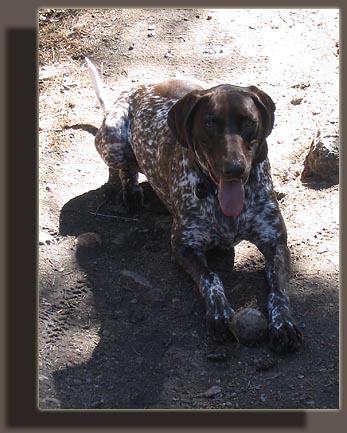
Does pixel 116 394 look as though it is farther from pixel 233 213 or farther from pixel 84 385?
pixel 233 213

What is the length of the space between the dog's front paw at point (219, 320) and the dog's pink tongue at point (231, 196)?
0.61m

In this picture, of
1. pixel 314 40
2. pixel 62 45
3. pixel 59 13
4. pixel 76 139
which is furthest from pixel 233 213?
pixel 59 13

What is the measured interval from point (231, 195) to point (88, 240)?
1366 mm

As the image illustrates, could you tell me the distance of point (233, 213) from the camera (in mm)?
5551

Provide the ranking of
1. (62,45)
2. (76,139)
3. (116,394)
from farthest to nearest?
(62,45)
(76,139)
(116,394)

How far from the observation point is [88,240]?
20.9 ft

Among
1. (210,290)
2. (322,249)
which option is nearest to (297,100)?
(322,249)

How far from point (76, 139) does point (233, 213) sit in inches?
103

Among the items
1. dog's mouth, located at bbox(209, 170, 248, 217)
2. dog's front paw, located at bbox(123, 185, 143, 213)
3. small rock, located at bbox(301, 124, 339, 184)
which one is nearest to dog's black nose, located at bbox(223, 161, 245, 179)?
dog's mouth, located at bbox(209, 170, 248, 217)

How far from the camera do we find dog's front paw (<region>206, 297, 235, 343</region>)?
520 centimetres

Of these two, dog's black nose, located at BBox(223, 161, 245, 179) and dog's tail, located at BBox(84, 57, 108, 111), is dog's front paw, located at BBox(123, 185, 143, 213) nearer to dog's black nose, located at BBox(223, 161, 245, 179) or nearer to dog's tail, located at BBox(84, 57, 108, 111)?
dog's tail, located at BBox(84, 57, 108, 111)

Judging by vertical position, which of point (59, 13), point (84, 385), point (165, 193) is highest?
point (59, 13)

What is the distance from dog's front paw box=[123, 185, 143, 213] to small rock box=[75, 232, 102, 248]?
1.67 ft

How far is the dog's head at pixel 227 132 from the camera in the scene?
5.27 meters
